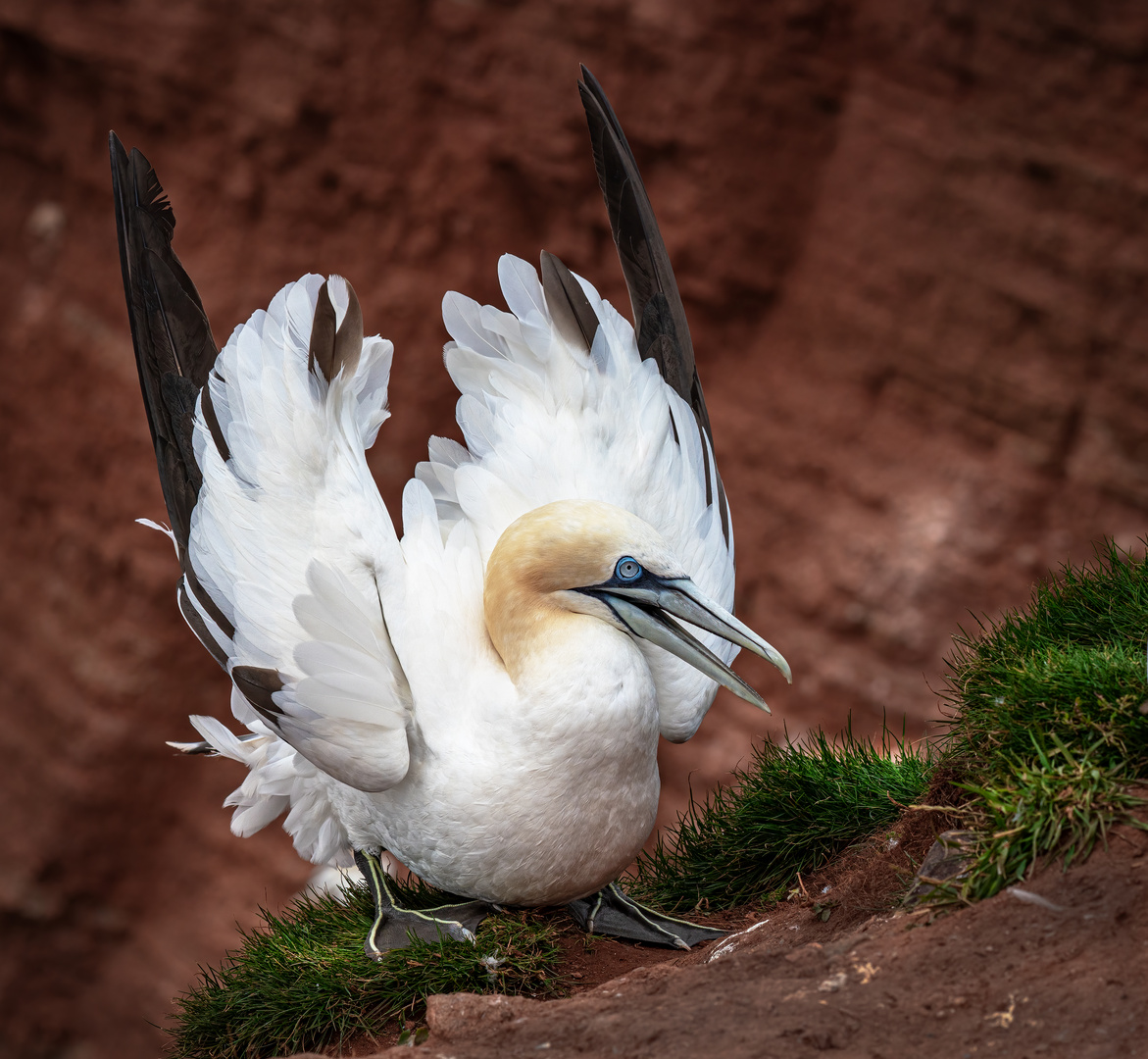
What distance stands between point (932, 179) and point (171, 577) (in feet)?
20.0

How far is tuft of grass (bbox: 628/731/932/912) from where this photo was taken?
10.8 ft

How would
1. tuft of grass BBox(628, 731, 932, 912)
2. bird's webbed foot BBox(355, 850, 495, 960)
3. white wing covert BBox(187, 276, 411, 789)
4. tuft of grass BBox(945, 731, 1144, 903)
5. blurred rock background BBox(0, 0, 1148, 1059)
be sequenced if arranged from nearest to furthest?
tuft of grass BBox(945, 731, 1144, 903) → white wing covert BBox(187, 276, 411, 789) → bird's webbed foot BBox(355, 850, 495, 960) → tuft of grass BBox(628, 731, 932, 912) → blurred rock background BBox(0, 0, 1148, 1059)

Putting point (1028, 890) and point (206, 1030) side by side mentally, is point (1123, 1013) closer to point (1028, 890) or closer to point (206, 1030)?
point (1028, 890)

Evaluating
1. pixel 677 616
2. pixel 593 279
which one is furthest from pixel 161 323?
pixel 593 279

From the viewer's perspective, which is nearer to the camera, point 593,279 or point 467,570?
point 467,570

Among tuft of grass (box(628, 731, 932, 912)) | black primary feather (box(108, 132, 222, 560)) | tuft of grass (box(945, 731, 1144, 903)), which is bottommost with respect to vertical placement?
tuft of grass (box(628, 731, 932, 912))

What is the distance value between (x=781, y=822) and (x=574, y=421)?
4.35 ft

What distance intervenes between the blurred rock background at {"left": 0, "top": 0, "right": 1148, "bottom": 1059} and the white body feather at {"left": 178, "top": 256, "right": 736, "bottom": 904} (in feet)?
15.6

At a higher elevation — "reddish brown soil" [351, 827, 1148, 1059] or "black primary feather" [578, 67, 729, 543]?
"black primary feather" [578, 67, 729, 543]

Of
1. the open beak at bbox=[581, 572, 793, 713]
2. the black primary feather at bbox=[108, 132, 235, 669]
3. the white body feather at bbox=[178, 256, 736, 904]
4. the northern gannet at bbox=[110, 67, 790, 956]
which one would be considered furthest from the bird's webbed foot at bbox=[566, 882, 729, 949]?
the black primary feather at bbox=[108, 132, 235, 669]

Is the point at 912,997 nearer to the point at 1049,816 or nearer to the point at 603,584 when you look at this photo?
the point at 1049,816

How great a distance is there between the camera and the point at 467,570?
3.17 metres

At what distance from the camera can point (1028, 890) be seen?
2.25 meters

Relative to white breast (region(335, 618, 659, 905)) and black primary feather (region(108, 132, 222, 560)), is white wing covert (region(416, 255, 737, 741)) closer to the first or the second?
white breast (region(335, 618, 659, 905))
